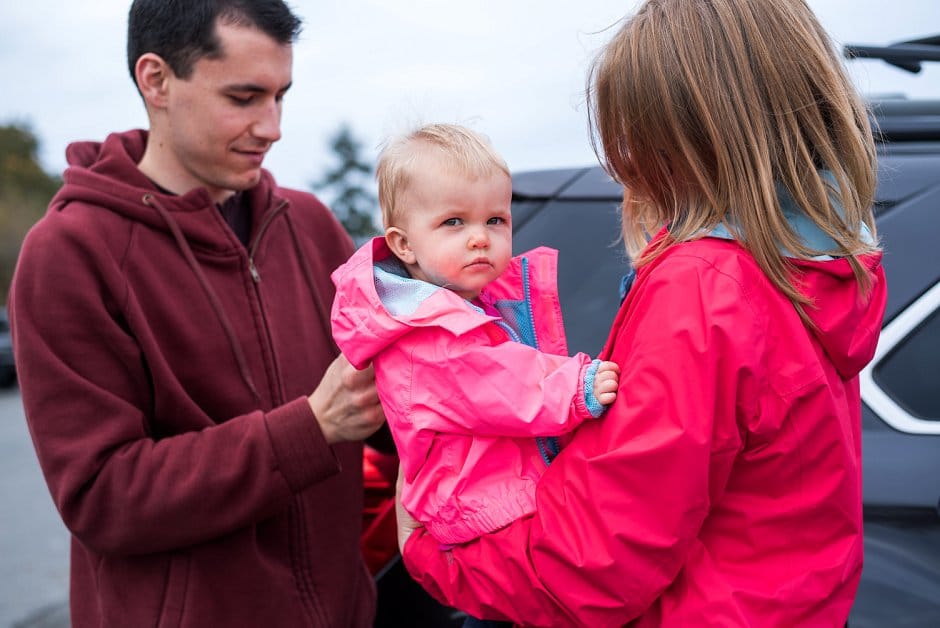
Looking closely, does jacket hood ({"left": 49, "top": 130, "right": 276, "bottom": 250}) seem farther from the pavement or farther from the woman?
the pavement

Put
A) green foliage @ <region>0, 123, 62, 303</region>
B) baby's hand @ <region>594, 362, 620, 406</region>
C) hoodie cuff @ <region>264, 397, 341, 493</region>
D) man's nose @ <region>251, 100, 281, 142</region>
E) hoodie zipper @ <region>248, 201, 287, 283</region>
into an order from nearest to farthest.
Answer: baby's hand @ <region>594, 362, 620, 406</region> → hoodie cuff @ <region>264, 397, 341, 493</region> → hoodie zipper @ <region>248, 201, 287, 283</region> → man's nose @ <region>251, 100, 281, 142</region> → green foliage @ <region>0, 123, 62, 303</region>

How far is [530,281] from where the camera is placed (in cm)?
165

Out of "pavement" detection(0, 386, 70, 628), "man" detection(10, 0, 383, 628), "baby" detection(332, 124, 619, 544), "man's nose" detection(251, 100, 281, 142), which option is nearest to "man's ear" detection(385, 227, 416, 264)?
"baby" detection(332, 124, 619, 544)

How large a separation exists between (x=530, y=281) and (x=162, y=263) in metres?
0.90

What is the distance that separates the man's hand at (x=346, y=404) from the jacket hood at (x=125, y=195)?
52cm

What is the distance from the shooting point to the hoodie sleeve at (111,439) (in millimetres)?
1742

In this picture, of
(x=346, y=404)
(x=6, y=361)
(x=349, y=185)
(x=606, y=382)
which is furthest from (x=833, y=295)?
(x=349, y=185)

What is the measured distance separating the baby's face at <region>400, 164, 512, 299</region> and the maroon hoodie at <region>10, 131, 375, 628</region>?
0.52 meters

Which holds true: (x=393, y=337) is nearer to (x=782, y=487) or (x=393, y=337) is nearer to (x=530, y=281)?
(x=530, y=281)

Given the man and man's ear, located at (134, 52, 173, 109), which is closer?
the man

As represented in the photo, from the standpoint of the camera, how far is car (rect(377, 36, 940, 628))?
166 centimetres

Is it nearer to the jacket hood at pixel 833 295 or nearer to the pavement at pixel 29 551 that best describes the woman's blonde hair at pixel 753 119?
the jacket hood at pixel 833 295

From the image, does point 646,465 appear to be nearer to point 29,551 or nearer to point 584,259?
point 584,259

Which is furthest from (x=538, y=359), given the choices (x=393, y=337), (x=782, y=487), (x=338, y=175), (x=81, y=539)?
(x=338, y=175)
